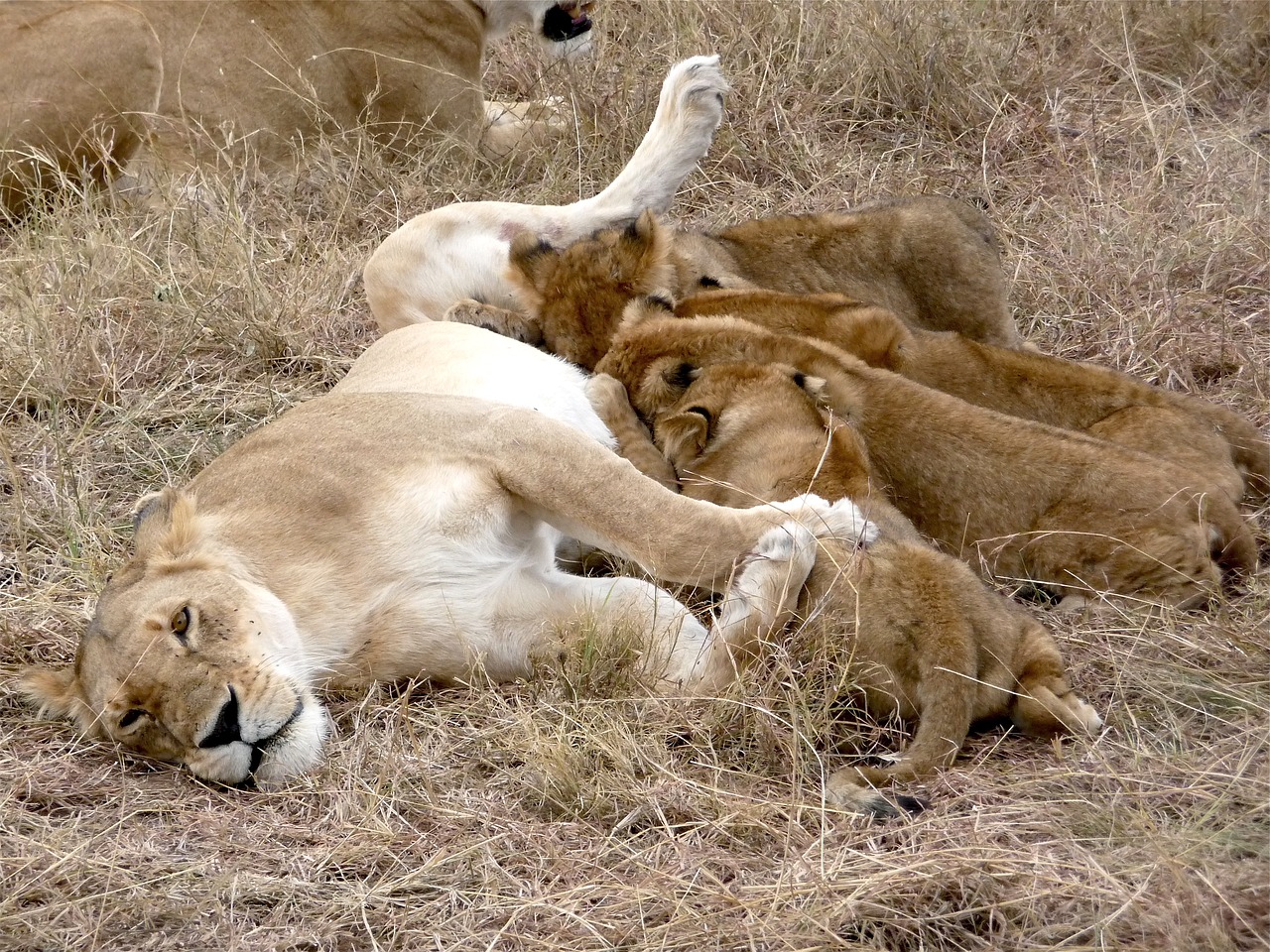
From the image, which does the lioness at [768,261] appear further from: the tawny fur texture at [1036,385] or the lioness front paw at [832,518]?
the lioness front paw at [832,518]

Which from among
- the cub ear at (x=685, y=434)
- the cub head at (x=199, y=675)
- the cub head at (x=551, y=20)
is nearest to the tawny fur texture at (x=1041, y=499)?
the cub ear at (x=685, y=434)

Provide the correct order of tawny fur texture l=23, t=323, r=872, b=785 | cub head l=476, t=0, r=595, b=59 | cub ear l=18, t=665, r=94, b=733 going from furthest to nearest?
cub head l=476, t=0, r=595, b=59
cub ear l=18, t=665, r=94, b=733
tawny fur texture l=23, t=323, r=872, b=785

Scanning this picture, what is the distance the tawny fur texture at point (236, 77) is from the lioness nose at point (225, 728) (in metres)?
3.41

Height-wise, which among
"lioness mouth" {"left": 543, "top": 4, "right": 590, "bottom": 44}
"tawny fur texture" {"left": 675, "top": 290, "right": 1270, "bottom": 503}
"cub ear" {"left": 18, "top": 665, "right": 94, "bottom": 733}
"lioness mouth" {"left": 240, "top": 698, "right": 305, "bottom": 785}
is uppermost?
"lioness mouth" {"left": 543, "top": 4, "right": 590, "bottom": 44}

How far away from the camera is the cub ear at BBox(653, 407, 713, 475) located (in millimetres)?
3867

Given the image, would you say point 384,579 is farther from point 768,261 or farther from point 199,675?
point 768,261

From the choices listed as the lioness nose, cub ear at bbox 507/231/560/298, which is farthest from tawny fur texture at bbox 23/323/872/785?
cub ear at bbox 507/231/560/298

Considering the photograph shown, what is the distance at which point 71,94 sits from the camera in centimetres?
598

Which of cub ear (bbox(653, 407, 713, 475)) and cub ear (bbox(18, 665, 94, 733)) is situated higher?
cub ear (bbox(653, 407, 713, 475))

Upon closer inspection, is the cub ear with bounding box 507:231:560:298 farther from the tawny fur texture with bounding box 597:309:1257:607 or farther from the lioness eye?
the lioness eye

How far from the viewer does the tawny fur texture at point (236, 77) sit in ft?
19.6

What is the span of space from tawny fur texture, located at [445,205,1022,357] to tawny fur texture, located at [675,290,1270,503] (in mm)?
266

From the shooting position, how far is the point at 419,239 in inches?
195

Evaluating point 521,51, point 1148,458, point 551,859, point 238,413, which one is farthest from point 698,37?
point 551,859
